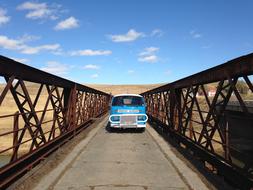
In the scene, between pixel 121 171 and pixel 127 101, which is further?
pixel 127 101

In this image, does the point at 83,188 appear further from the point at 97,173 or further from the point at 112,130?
the point at 112,130

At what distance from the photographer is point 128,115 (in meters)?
16.7

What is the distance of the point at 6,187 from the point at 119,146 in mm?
6124

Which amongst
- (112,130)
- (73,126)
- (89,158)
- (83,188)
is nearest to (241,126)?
(112,130)

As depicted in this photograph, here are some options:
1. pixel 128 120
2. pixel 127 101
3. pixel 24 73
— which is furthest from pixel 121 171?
pixel 127 101

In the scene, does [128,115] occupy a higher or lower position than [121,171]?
higher

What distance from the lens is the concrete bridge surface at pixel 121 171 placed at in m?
6.63

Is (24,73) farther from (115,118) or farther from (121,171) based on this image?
(115,118)

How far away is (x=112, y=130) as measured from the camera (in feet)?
58.4

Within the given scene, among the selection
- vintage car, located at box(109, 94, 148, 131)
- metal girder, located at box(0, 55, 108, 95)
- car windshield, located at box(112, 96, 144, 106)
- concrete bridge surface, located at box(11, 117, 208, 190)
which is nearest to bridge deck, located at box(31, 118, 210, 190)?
concrete bridge surface, located at box(11, 117, 208, 190)

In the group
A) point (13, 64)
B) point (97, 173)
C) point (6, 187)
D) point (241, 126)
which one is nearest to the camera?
point (6, 187)

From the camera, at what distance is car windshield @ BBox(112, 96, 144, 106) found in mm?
17234

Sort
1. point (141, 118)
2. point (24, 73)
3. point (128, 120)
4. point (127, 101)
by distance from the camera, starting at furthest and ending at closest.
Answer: point (127, 101) → point (141, 118) → point (128, 120) → point (24, 73)

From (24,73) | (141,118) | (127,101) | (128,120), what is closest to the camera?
(24,73)
